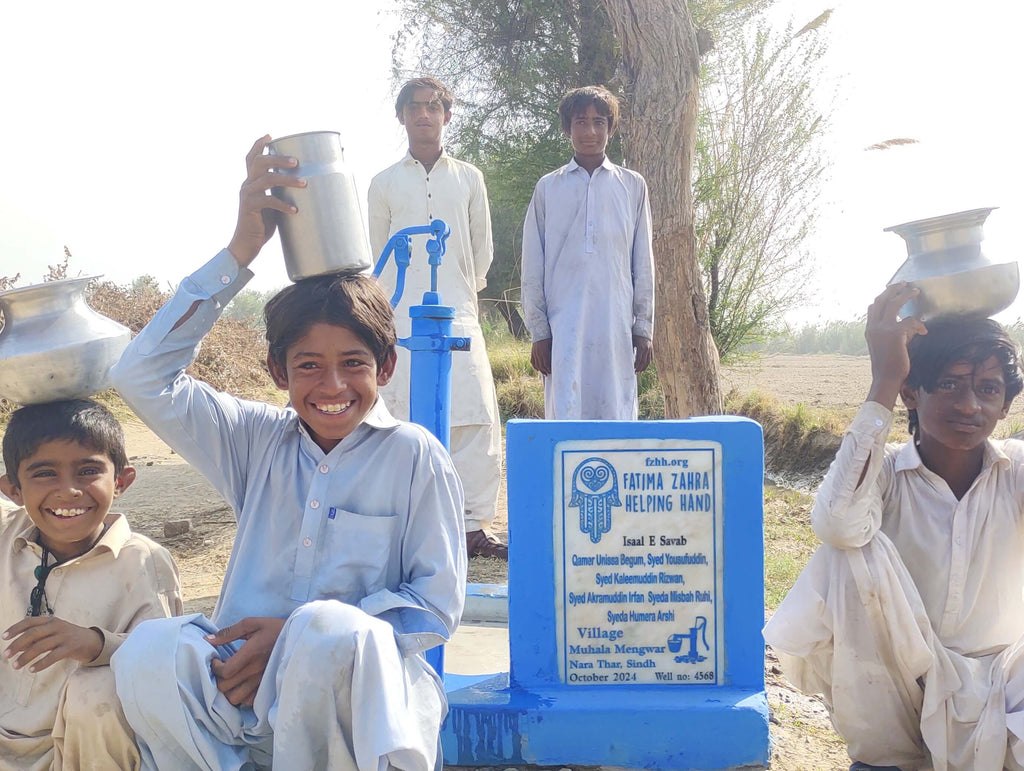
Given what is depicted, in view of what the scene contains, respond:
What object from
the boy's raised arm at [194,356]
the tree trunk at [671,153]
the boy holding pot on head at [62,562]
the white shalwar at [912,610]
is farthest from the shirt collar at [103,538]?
the tree trunk at [671,153]

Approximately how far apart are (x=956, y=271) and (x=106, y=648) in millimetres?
2033

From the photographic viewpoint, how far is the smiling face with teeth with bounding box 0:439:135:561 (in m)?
2.08

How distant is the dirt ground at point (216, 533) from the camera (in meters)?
2.61

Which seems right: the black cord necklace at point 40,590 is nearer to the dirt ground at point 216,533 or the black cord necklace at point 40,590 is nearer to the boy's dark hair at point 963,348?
the dirt ground at point 216,533

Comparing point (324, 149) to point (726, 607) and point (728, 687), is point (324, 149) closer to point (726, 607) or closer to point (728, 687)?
point (726, 607)

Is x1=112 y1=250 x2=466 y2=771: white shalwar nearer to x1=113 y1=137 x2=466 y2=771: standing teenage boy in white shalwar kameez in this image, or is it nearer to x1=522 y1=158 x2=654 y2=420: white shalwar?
x1=113 y1=137 x2=466 y2=771: standing teenage boy in white shalwar kameez

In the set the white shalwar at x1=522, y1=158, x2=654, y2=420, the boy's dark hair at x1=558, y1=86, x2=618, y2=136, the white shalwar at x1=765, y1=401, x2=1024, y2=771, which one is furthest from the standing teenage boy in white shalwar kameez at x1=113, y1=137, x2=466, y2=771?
the boy's dark hair at x1=558, y1=86, x2=618, y2=136

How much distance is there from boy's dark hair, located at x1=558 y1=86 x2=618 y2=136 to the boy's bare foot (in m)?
1.97

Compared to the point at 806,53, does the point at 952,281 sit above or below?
below

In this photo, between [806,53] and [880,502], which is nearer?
[880,502]

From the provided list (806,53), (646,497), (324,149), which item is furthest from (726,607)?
(806,53)

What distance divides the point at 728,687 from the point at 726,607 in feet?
0.68

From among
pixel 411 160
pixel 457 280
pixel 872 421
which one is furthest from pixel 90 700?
pixel 411 160

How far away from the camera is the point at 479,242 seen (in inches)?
185
